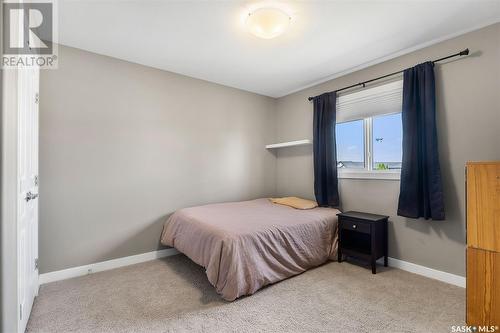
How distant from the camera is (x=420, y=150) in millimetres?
2467

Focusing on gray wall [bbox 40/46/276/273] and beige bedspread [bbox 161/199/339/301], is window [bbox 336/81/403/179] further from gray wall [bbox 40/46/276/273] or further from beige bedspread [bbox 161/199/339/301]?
gray wall [bbox 40/46/276/273]

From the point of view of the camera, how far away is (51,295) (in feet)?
7.02

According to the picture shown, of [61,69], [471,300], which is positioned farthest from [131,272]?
[471,300]

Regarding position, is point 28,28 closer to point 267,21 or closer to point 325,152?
point 267,21

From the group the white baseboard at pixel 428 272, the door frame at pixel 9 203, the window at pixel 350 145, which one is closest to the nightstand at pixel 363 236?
the white baseboard at pixel 428 272

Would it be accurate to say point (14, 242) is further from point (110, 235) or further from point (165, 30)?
point (165, 30)

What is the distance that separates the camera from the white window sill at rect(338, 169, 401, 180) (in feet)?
9.10

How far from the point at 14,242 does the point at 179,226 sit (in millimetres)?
1603

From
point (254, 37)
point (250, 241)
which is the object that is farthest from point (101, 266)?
point (254, 37)

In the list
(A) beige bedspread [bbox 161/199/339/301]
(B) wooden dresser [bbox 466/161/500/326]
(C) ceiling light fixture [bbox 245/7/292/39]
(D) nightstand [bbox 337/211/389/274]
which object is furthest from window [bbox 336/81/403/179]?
(C) ceiling light fixture [bbox 245/7/292/39]

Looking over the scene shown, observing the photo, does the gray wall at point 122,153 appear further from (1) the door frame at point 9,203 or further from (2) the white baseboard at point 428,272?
(2) the white baseboard at point 428,272

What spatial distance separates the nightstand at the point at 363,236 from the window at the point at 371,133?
571 millimetres

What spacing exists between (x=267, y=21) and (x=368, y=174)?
2.14m

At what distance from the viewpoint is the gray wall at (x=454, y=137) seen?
2.16 metres
